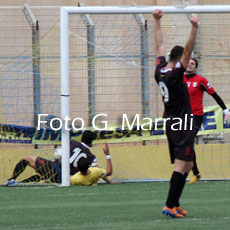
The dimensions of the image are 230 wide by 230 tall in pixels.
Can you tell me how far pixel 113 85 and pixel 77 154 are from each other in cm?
213

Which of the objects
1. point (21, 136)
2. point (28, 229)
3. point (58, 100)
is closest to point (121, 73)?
point (58, 100)

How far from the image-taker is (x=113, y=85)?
14.1m

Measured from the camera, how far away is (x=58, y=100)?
543 inches

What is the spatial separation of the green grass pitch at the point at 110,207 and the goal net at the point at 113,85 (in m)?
1.37

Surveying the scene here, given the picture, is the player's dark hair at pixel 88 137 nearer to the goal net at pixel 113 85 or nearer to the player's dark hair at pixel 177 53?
the goal net at pixel 113 85

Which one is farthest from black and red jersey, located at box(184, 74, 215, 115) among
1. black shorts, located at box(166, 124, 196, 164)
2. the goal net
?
black shorts, located at box(166, 124, 196, 164)

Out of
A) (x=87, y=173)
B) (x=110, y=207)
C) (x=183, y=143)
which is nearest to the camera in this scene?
(x=183, y=143)

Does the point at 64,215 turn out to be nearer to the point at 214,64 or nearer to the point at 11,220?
the point at 11,220

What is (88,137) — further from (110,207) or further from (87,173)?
(110,207)

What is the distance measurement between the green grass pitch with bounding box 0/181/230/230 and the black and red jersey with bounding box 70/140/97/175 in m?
0.53

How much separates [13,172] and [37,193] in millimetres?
1915

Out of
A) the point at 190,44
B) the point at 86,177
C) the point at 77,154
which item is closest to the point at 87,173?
the point at 86,177

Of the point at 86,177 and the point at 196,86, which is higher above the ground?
the point at 196,86

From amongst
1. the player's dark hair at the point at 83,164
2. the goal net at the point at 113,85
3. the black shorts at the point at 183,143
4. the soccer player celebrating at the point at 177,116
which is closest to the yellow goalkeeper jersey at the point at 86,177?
the player's dark hair at the point at 83,164
